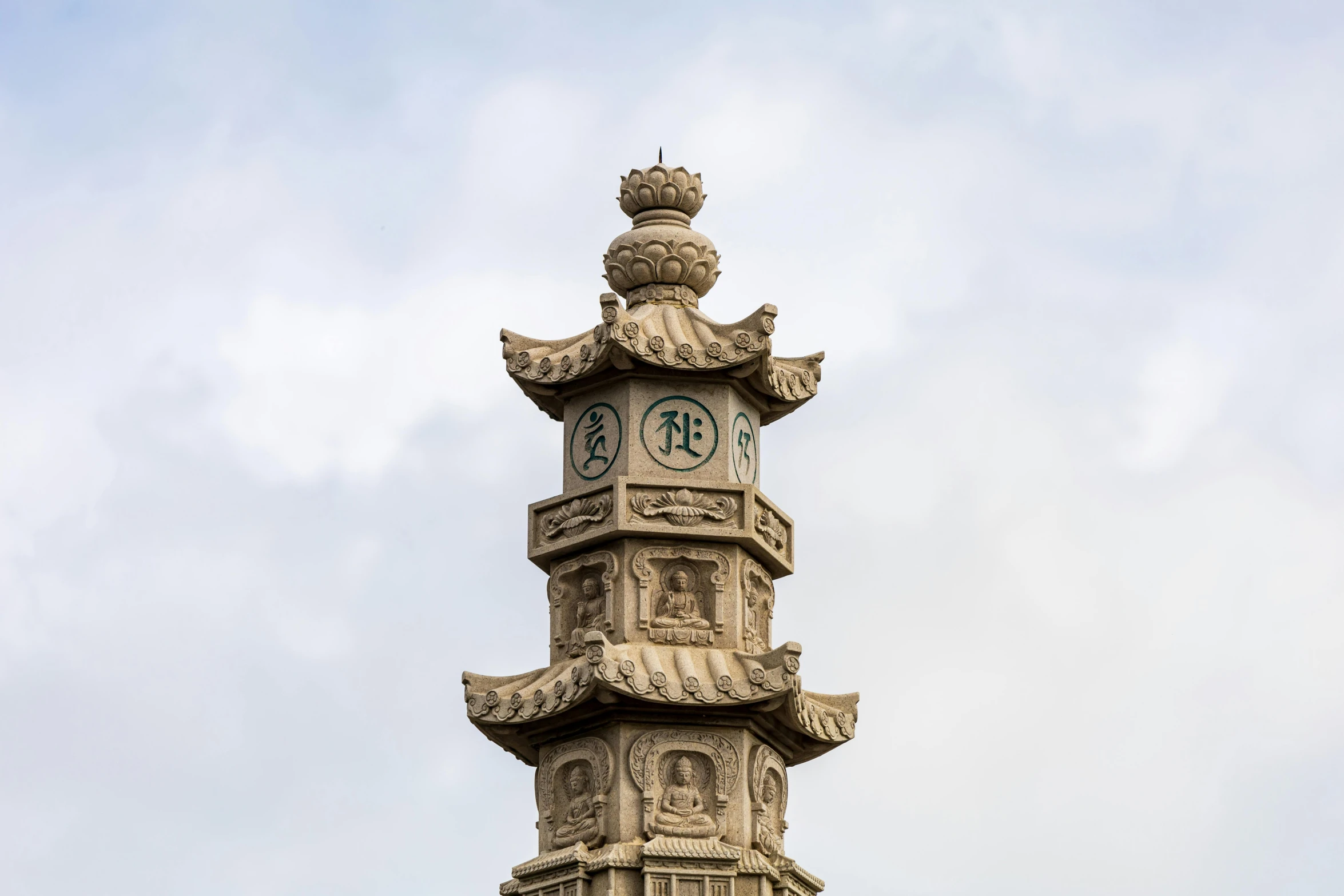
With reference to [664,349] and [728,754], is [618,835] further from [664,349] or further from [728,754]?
[664,349]

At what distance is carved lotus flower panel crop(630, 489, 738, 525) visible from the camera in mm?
40156

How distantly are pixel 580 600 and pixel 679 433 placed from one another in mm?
2163

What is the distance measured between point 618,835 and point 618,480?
155 inches

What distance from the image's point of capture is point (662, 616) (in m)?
40.1

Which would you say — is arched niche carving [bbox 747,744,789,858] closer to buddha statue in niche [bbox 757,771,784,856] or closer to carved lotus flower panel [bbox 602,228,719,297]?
buddha statue in niche [bbox 757,771,784,856]

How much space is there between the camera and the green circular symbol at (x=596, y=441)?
4072 cm

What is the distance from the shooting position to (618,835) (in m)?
39.1

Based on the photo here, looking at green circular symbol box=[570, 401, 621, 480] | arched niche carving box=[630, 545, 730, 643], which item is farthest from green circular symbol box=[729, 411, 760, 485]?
green circular symbol box=[570, 401, 621, 480]

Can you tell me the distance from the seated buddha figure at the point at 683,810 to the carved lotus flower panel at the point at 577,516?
287cm

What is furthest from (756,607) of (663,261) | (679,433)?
(663,261)

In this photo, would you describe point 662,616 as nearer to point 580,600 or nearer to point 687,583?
point 687,583

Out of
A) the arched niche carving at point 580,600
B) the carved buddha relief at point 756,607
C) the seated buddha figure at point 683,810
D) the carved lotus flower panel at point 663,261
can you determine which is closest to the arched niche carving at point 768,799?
the seated buddha figure at point 683,810

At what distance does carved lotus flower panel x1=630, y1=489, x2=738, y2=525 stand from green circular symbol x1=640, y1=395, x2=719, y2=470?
42 centimetres

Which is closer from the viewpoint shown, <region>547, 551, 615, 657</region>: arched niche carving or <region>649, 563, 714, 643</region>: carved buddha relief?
<region>649, 563, 714, 643</region>: carved buddha relief
